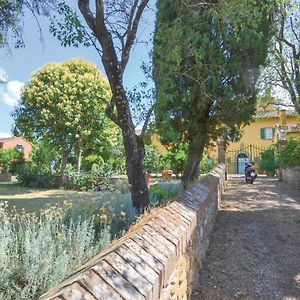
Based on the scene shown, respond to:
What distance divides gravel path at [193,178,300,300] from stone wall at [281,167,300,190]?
6155mm

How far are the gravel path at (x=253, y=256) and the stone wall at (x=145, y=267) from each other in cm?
81

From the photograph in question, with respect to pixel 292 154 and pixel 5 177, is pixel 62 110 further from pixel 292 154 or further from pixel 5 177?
pixel 292 154

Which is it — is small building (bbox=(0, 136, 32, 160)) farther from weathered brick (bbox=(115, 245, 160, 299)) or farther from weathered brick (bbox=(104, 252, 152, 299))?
weathered brick (bbox=(104, 252, 152, 299))

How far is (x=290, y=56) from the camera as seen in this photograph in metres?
18.1

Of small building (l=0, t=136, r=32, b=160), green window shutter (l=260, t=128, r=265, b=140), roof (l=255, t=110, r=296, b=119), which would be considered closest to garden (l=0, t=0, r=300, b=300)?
roof (l=255, t=110, r=296, b=119)

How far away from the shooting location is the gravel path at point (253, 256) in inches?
189

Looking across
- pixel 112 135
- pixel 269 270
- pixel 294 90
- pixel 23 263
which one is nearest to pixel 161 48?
pixel 269 270

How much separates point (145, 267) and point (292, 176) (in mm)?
16388

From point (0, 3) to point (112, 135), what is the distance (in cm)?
1706

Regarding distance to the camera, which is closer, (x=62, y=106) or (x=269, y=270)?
(x=269, y=270)

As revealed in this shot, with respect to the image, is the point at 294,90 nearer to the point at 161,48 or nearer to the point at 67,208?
the point at 161,48

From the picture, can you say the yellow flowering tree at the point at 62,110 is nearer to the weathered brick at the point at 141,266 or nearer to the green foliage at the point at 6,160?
the green foliage at the point at 6,160

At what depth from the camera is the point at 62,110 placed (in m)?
20.4

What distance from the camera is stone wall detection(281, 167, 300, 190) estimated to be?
629 inches
